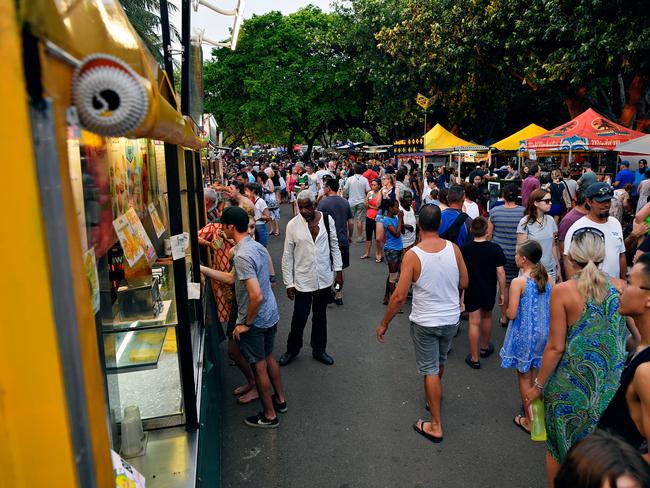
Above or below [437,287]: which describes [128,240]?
above

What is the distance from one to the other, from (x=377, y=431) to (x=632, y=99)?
1685 cm

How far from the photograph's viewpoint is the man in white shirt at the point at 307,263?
543 centimetres

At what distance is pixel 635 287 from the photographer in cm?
238

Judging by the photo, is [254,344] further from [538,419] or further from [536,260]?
[536,260]

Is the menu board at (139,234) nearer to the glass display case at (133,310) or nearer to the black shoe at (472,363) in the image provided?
the glass display case at (133,310)

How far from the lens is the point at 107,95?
1.12 metres

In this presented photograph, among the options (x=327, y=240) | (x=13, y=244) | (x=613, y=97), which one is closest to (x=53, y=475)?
(x=13, y=244)

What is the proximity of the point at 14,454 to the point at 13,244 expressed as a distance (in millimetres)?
439

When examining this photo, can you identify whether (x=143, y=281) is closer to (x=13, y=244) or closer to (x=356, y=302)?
(x=13, y=244)

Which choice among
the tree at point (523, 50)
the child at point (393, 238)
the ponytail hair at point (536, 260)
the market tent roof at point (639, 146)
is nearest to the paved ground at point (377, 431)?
the ponytail hair at point (536, 260)

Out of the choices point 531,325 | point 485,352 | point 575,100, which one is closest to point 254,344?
point 531,325

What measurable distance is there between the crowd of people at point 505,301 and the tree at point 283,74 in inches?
877

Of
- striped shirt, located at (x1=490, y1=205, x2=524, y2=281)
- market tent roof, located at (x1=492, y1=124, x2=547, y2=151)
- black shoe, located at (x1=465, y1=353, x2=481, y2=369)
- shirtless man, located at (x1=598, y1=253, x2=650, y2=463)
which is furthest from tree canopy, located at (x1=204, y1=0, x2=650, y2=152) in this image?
shirtless man, located at (x1=598, y1=253, x2=650, y2=463)

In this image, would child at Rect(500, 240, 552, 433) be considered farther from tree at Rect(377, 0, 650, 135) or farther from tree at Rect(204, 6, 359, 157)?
tree at Rect(204, 6, 359, 157)
